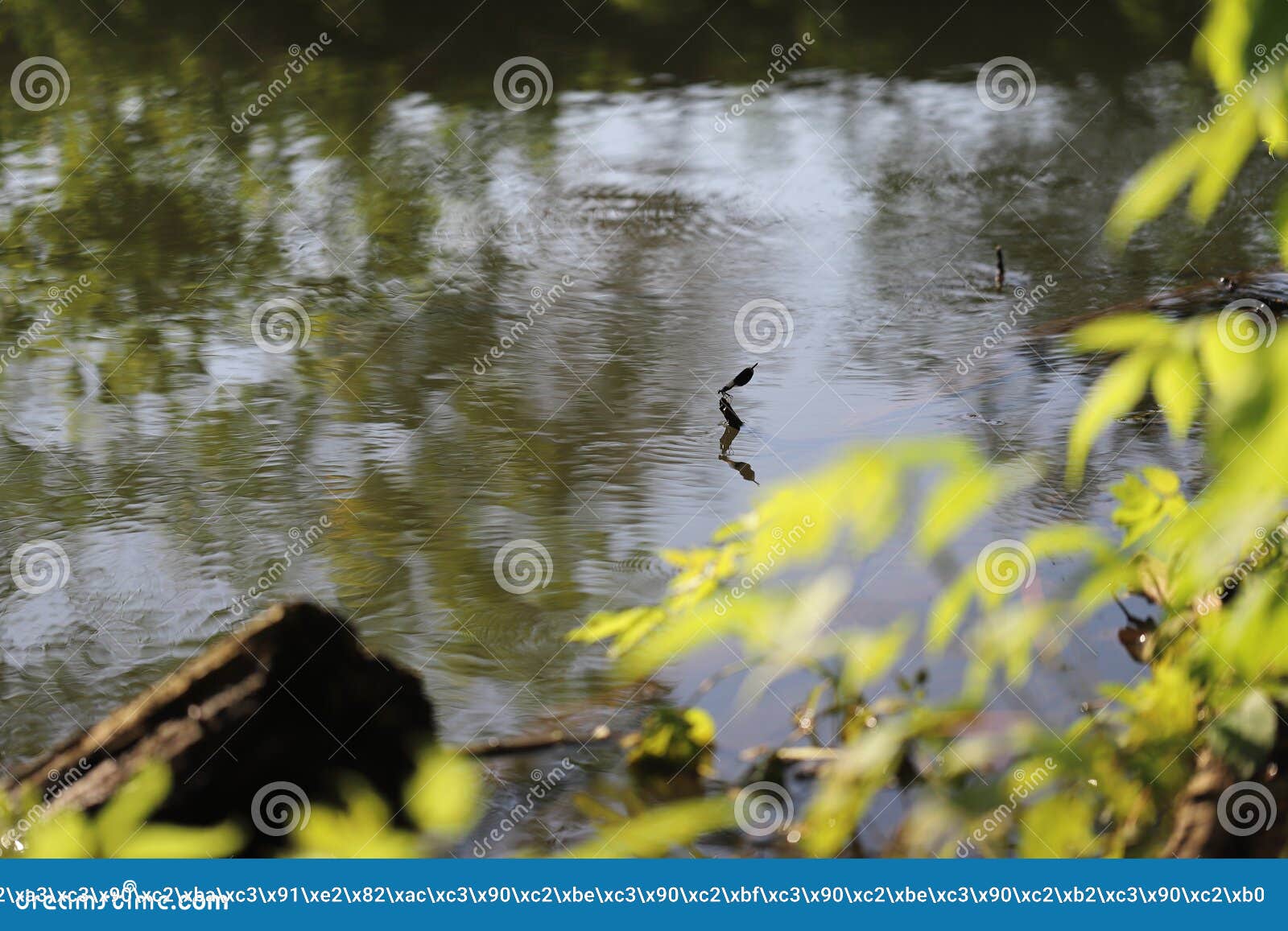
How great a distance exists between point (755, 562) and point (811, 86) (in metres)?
7.69

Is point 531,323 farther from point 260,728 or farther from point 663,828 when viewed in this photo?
point 663,828

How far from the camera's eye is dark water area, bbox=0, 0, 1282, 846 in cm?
308

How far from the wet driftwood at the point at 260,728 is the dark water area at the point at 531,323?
0.21 meters

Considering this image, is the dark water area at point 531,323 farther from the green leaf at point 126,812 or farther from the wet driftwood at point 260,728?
the green leaf at point 126,812

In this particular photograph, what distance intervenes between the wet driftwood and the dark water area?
215mm

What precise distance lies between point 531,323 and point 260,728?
307 cm

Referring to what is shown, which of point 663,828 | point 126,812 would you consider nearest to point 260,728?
point 126,812

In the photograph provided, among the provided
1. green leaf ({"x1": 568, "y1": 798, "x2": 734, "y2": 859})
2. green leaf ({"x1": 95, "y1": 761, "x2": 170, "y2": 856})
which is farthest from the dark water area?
green leaf ({"x1": 95, "y1": 761, "x2": 170, "y2": 856})

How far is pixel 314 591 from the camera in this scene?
128 inches

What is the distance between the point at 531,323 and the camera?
5.10 m

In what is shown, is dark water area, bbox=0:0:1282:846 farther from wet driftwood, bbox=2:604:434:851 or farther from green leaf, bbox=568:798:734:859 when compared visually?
green leaf, bbox=568:798:734:859

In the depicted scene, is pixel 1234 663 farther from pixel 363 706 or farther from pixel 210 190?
pixel 210 190

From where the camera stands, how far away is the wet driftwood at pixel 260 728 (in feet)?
6.73

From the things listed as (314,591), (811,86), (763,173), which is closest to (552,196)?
(763,173)
